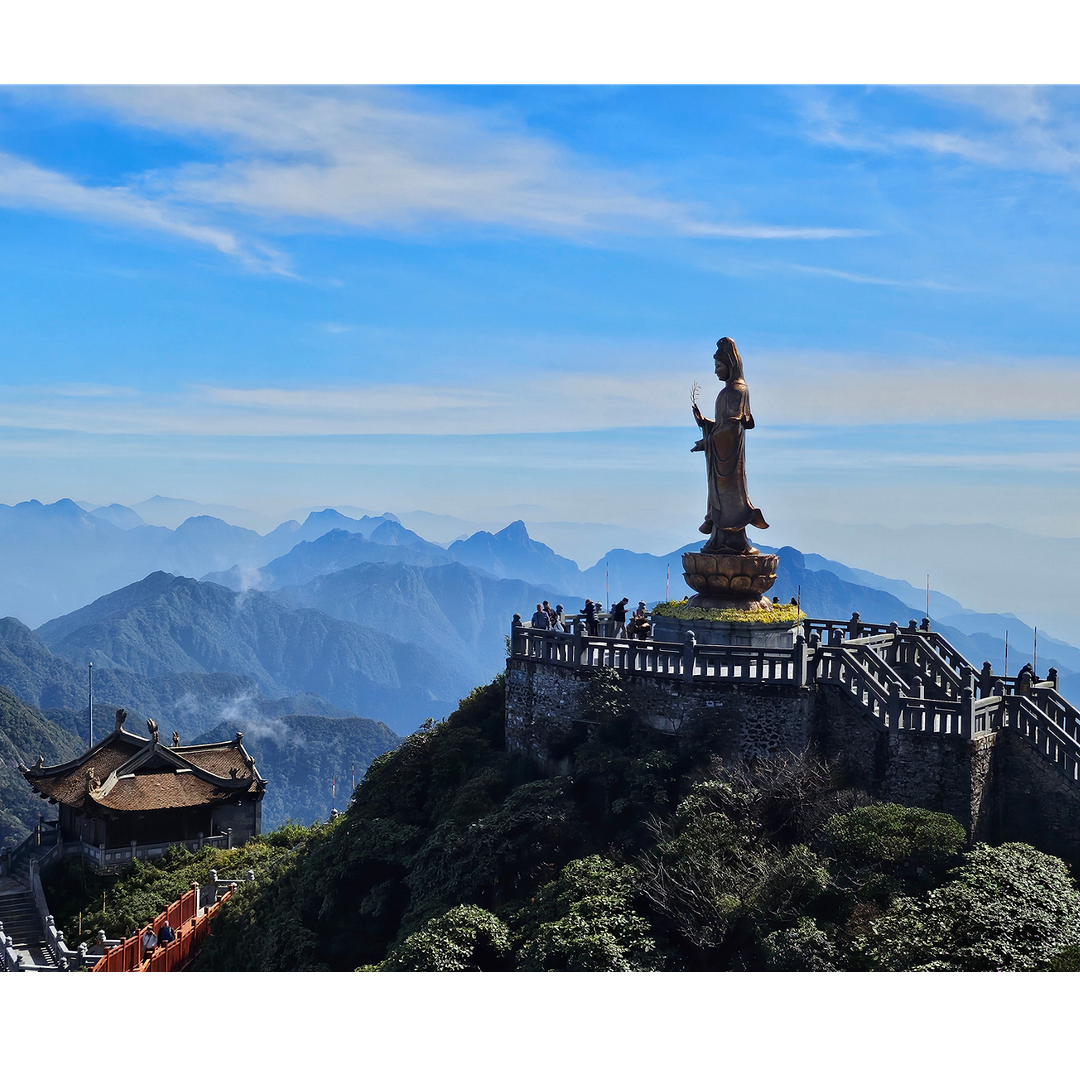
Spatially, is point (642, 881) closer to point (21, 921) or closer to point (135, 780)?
point (21, 921)

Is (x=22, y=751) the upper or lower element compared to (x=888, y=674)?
lower

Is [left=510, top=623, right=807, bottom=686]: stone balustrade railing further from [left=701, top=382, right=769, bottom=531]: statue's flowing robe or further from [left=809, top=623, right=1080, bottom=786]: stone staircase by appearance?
[left=701, top=382, right=769, bottom=531]: statue's flowing robe

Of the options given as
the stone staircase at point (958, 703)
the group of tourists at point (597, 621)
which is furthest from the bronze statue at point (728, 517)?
the stone staircase at point (958, 703)

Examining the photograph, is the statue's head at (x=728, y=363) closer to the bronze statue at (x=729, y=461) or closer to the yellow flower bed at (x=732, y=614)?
the bronze statue at (x=729, y=461)

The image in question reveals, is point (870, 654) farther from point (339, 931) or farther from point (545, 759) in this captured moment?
point (339, 931)

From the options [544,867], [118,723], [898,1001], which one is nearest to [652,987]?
[898,1001]

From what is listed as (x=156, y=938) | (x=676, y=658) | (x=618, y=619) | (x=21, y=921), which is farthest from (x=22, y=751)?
(x=676, y=658)

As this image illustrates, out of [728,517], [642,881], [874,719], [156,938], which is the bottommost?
[156,938]

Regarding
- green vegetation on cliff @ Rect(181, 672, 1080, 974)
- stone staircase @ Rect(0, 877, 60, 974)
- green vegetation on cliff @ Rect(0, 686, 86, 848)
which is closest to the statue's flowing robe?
green vegetation on cliff @ Rect(181, 672, 1080, 974)
